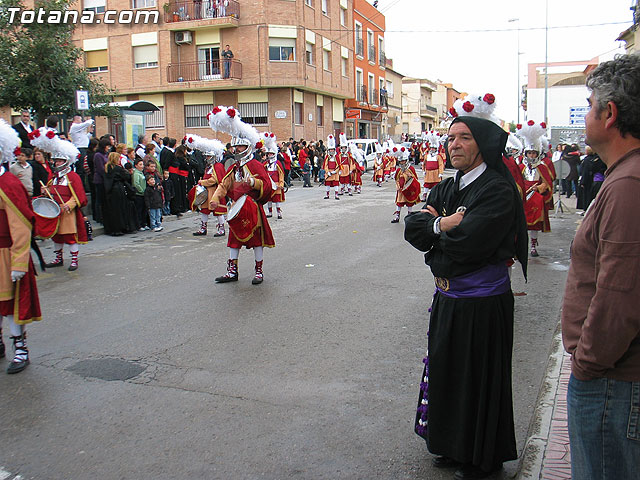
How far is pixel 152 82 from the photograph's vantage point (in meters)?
34.4

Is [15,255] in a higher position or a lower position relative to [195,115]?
lower

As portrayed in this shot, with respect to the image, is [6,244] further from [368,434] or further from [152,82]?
[152,82]

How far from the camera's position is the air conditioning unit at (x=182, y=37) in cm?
3372

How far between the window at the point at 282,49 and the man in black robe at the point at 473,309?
3195cm

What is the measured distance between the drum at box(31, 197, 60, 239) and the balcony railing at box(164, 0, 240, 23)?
26806 mm

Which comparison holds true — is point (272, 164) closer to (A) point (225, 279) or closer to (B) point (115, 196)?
(B) point (115, 196)

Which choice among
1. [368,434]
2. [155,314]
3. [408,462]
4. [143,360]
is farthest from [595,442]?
[155,314]

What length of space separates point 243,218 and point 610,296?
6.53m

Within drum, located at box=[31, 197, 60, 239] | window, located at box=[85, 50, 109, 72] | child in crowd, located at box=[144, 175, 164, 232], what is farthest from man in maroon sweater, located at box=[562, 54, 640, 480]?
window, located at box=[85, 50, 109, 72]

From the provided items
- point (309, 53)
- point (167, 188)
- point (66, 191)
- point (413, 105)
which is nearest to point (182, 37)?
point (309, 53)

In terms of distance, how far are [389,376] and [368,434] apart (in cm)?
102

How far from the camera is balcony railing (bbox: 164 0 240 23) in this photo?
33281 mm

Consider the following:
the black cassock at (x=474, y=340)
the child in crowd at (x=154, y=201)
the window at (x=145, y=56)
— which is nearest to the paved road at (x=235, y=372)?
the black cassock at (x=474, y=340)

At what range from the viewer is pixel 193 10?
33812 millimetres
